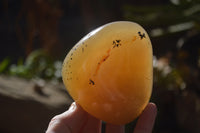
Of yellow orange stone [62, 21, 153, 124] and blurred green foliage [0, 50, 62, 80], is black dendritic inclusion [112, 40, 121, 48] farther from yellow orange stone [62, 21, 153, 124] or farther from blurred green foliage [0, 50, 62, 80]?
blurred green foliage [0, 50, 62, 80]

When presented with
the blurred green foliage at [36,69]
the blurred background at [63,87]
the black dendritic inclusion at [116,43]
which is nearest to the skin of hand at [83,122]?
the black dendritic inclusion at [116,43]

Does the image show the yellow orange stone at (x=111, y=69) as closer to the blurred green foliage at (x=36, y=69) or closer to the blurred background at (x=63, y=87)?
the blurred background at (x=63, y=87)

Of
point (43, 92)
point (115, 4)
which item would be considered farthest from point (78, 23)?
point (43, 92)

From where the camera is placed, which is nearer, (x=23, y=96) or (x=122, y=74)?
(x=122, y=74)

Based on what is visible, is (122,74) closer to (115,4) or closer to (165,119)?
(165,119)

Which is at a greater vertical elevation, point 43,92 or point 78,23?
point 78,23

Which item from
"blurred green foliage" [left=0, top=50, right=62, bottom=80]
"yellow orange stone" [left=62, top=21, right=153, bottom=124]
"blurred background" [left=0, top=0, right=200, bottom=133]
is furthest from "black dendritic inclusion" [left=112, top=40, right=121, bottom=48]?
"blurred green foliage" [left=0, top=50, right=62, bottom=80]
